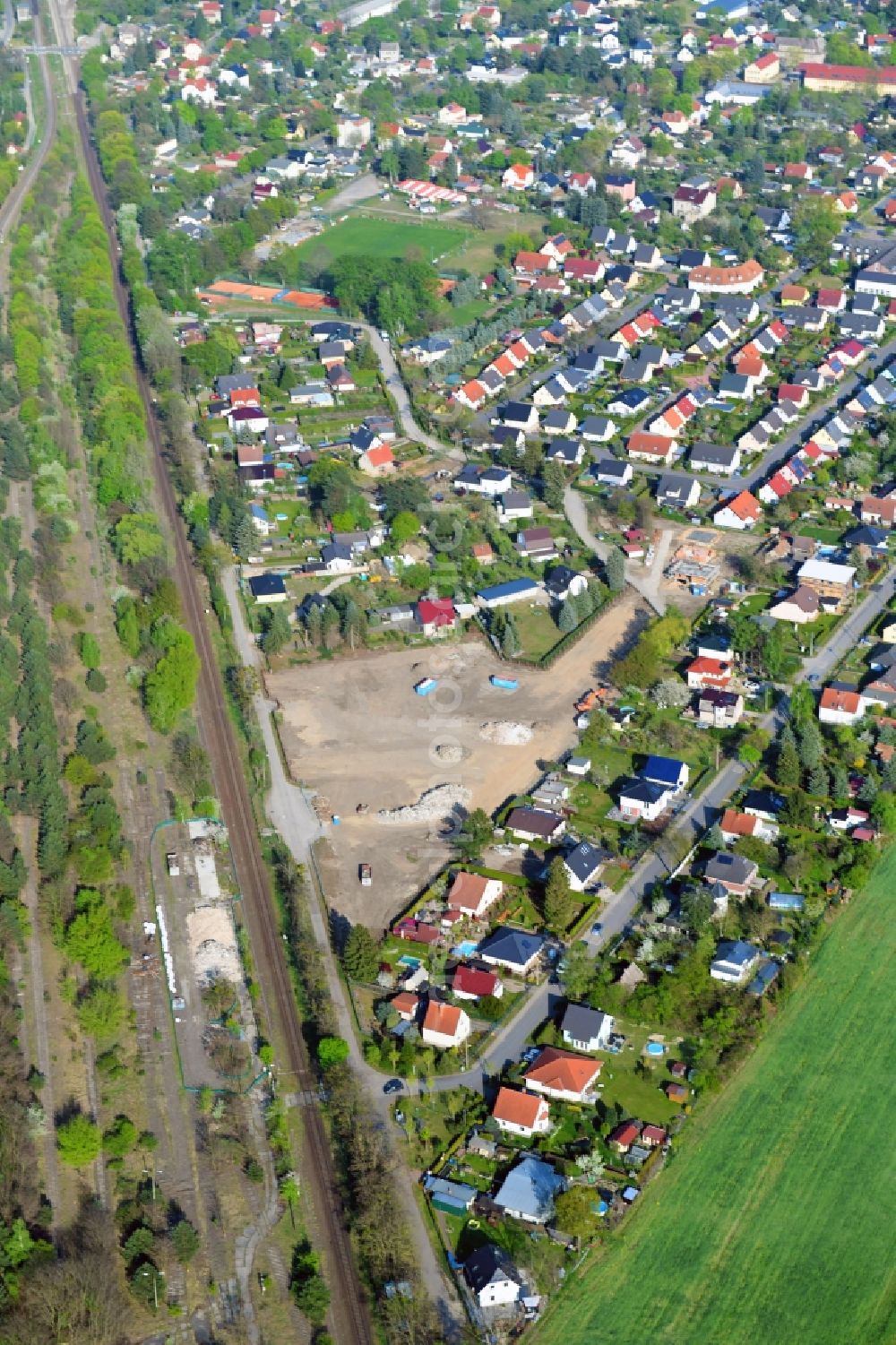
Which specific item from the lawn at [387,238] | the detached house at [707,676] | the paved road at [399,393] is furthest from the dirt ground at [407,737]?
the lawn at [387,238]

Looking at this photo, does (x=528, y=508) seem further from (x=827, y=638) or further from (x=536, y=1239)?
(x=536, y=1239)

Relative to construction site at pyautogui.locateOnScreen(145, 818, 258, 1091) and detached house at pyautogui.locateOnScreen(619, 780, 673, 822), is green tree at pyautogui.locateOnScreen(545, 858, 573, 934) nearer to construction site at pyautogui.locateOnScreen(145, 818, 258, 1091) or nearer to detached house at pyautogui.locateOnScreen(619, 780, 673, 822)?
detached house at pyautogui.locateOnScreen(619, 780, 673, 822)

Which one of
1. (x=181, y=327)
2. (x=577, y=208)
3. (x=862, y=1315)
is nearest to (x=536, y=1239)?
(x=862, y=1315)

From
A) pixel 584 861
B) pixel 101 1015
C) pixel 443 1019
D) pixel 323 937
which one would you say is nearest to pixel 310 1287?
pixel 443 1019

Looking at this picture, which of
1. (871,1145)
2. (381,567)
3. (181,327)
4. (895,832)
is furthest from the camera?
(181,327)

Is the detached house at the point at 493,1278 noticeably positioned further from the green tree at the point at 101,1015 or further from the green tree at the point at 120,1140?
the green tree at the point at 101,1015

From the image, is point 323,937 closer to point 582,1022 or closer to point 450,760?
point 582,1022
